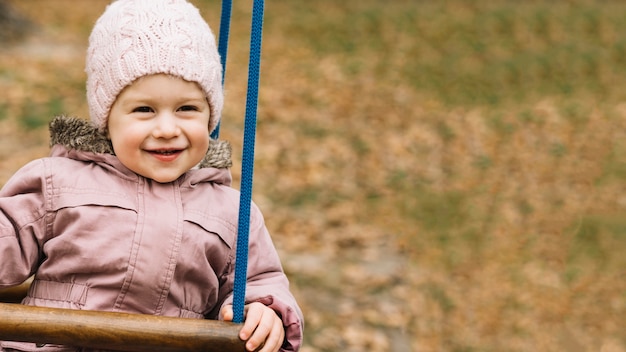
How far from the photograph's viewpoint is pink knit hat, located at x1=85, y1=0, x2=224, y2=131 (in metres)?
1.97

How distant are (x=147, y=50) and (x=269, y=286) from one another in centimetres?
65

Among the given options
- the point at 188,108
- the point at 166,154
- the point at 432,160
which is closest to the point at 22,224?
the point at 166,154

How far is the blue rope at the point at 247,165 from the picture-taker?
68.9 inches

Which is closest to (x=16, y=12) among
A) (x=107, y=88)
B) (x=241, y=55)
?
(x=241, y=55)

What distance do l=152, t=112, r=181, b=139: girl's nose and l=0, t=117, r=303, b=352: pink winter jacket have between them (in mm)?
152

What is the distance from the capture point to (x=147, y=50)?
77.5 inches

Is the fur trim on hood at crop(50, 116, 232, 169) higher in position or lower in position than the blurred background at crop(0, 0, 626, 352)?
higher

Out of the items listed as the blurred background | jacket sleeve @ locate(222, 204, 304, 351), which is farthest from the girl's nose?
the blurred background

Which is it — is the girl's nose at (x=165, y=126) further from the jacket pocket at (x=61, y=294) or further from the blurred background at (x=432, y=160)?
the blurred background at (x=432, y=160)

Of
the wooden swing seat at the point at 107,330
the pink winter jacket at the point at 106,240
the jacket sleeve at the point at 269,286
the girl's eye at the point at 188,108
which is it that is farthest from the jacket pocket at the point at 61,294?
the girl's eye at the point at 188,108

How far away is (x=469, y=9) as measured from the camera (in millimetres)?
14617

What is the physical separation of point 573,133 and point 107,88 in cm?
804

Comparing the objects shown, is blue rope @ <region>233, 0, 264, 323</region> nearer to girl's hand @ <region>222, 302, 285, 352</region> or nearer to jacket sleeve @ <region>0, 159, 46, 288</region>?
girl's hand @ <region>222, 302, 285, 352</region>

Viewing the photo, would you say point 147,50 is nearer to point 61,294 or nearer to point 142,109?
point 142,109
